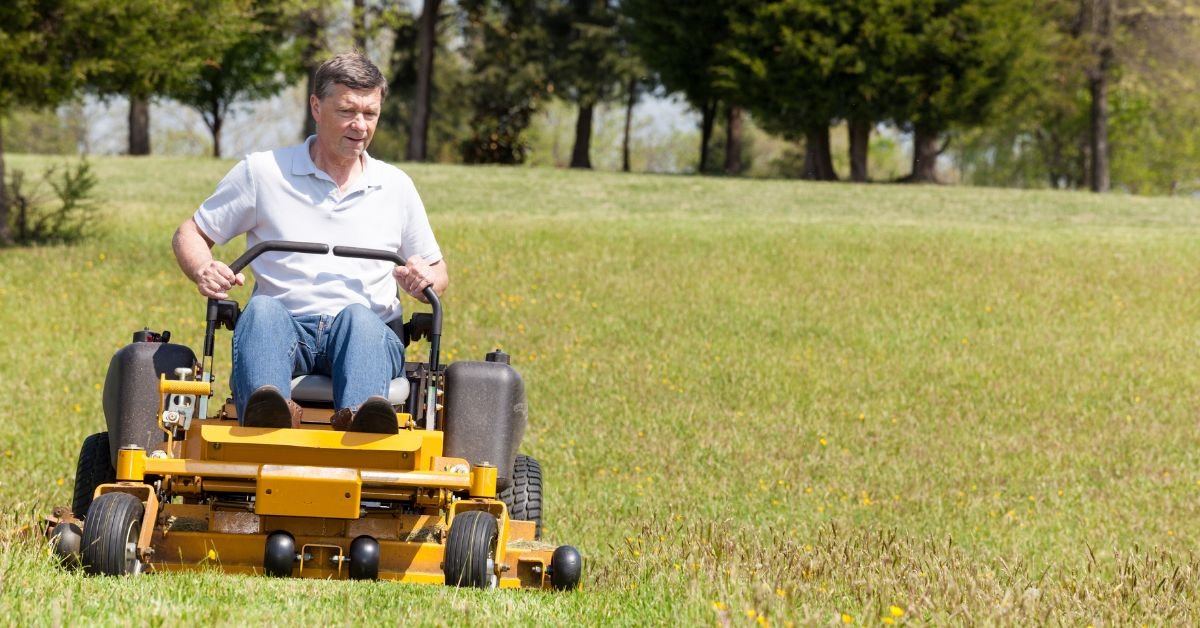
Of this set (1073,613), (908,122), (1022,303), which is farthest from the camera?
(908,122)

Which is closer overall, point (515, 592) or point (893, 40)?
point (515, 592)

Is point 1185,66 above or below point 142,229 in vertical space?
above

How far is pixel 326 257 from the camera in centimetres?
546

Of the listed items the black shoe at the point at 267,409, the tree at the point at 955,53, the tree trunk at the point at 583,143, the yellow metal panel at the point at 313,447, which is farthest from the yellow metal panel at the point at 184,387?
the tree trunk at the point at 583,143

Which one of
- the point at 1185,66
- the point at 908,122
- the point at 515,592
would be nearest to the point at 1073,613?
the point at 515,592

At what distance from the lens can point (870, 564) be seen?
5.48 metres

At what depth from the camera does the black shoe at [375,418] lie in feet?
15.9

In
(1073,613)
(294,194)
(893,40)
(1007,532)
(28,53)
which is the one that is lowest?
(1007,532)

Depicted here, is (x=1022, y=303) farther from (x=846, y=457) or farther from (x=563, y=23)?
(x=563, y=23)

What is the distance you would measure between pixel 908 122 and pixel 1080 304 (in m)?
22.7

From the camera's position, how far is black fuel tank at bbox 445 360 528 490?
5.47 m

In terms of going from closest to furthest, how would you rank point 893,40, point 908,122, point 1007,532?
point 1007,532 → point 893,40 → point 908,122

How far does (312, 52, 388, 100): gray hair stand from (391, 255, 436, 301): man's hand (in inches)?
25.9

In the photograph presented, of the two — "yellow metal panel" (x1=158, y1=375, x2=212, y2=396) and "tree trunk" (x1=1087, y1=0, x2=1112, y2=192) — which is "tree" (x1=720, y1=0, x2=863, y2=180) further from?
"yellow metal panel" (x1=158, y1=375, x2=212, y2=396)
